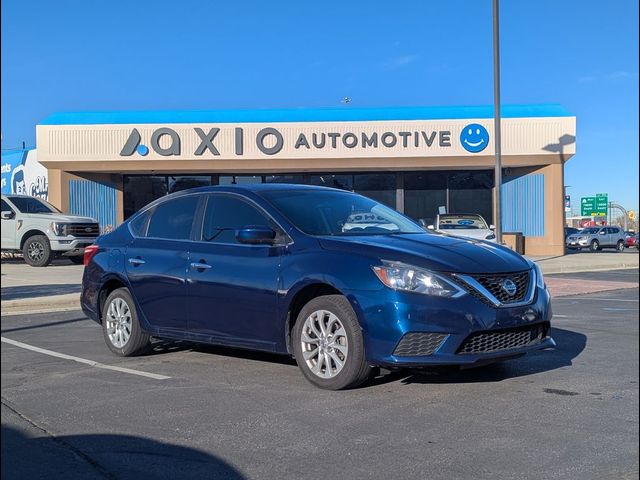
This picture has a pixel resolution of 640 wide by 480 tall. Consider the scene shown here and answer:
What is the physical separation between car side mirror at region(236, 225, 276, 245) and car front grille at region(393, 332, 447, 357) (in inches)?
59.7

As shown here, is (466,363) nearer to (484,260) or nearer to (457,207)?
(484,260)

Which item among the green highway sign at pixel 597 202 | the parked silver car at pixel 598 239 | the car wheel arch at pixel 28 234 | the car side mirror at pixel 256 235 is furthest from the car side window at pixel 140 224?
the parked silver car at pixel 598 239

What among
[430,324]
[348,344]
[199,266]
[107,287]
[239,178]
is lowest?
[348,344]

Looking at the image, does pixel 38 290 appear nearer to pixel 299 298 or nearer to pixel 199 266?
pixel 199 266

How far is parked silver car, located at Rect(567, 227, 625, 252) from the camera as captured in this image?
37688 mm

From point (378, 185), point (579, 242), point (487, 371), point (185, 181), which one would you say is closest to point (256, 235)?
point (487, 371)

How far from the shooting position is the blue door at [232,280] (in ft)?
19.1

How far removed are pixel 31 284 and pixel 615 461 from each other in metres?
12.7

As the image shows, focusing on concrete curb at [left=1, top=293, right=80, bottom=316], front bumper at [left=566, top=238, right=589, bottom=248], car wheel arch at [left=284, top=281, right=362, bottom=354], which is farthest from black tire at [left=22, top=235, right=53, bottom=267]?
front bumper at [left=566, top=238, right=589, bottom=248]

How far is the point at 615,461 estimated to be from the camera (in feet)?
12.8

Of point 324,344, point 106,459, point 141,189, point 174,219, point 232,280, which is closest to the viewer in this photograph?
point 106,459

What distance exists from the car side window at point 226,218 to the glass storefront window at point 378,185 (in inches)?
854

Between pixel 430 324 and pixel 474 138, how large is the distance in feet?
69.8

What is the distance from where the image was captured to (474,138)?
2522 centimetres
